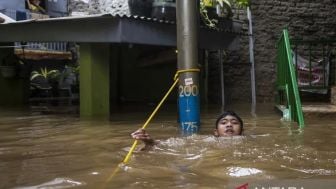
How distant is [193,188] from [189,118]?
282 cm

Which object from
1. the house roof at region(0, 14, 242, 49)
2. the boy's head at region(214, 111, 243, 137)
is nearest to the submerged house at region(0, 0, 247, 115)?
the house roof at region(0, 14, 242, 49)

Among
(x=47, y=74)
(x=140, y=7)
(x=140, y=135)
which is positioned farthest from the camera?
(x=47, y=74)

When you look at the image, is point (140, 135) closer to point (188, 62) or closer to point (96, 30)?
point (188, 62)

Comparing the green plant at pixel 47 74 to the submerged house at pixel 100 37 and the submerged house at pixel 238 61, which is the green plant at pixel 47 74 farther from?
the submerged house at pixel 100 37

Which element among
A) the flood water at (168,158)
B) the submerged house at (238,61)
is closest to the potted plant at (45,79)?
the submerged house at (238,61)

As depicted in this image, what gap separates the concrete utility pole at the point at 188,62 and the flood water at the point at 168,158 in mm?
353

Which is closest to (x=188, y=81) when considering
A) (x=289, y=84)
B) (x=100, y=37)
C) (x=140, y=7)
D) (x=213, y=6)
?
(x=289, y=84)

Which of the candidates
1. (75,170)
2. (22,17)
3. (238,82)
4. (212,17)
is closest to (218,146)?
(75,170)

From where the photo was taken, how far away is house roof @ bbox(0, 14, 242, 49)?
793 centimetres

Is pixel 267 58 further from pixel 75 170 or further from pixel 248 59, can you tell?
pixel 75 170

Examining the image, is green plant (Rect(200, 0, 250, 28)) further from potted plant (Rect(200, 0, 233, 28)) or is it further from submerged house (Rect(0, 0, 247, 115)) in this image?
submerged house (Rect(0, 0, 247, 115))

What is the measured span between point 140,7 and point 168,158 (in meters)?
5.41

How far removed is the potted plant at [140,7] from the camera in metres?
9.32

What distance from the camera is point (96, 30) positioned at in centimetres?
826
